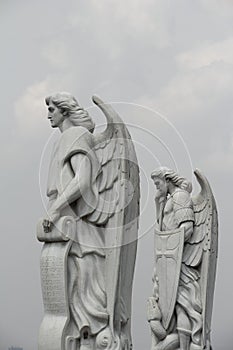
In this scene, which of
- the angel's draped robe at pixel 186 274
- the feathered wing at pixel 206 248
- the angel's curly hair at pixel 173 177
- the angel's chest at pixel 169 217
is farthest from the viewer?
the angel's curly hair at pixel 173 177

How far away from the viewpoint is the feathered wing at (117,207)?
1195 centimetres

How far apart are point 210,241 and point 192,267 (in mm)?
394

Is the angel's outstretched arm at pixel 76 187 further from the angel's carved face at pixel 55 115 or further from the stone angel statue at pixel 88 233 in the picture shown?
the angel's carved face at pixel 55 115

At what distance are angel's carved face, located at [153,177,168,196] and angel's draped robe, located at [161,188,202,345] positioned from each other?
4.0 inches

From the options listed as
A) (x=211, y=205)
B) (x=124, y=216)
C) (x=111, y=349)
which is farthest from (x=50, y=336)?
(x=211, y=205)

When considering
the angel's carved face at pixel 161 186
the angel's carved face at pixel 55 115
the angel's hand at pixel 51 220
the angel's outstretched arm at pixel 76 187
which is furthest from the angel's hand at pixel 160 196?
the angel's carved face at pixel 55 115

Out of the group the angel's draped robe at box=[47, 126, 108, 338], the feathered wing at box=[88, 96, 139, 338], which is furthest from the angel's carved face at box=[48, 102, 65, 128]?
the feathered wing at box=[88, 96, 139, 338]

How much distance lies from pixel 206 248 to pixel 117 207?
1220 mm

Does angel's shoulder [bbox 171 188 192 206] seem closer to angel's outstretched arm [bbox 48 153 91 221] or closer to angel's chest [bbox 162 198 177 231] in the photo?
angel's chest [bbox 162 198 177 231]

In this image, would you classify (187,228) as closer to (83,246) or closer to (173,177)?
(173,177)

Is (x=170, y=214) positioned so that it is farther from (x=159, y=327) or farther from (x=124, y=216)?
(x=159, y=327)

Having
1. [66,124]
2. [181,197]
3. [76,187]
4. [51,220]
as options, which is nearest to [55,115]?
[66,124]

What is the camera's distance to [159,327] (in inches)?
464

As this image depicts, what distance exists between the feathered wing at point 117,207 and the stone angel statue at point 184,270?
1.26ft
